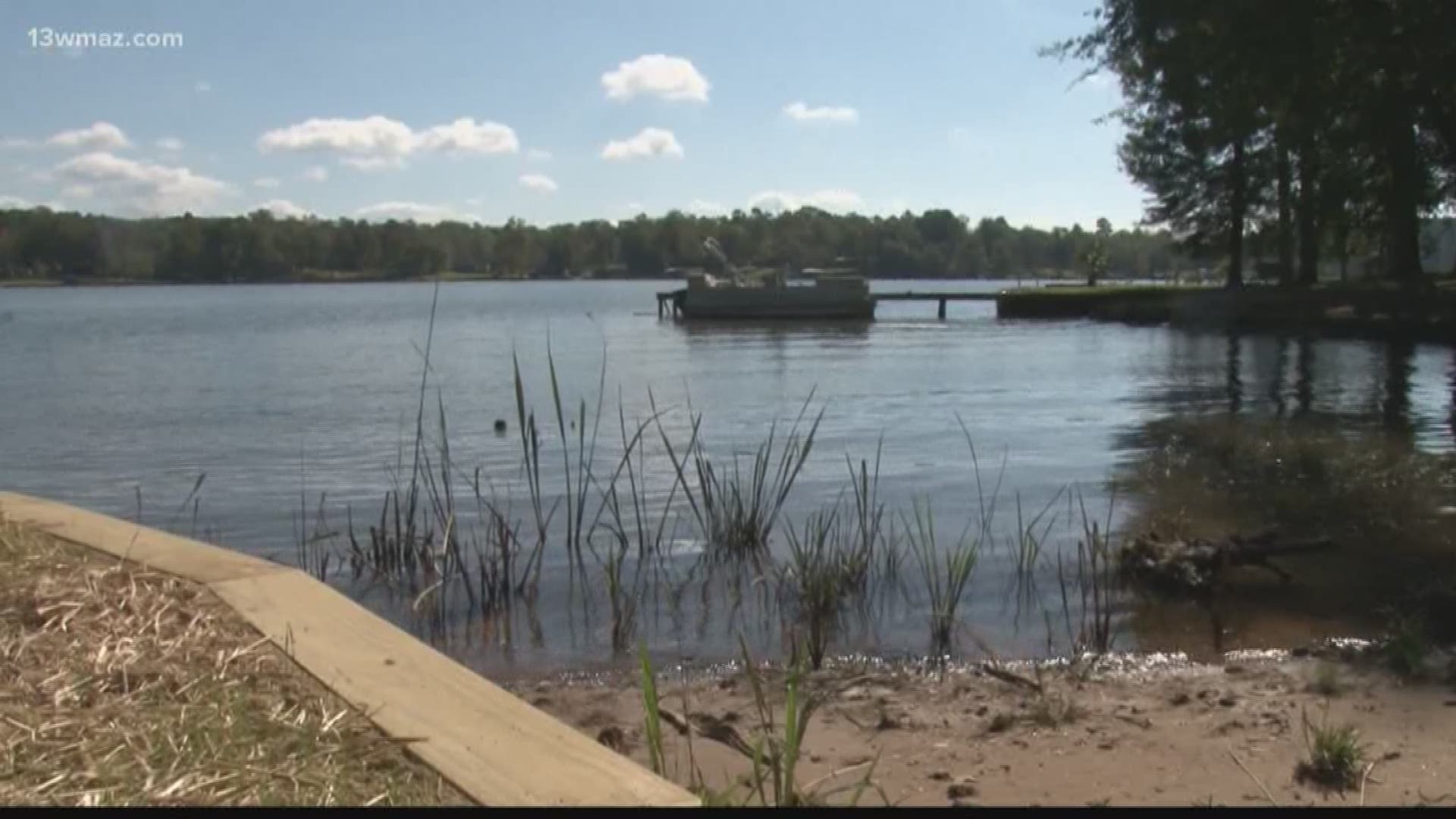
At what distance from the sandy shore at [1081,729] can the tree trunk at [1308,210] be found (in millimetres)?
30272

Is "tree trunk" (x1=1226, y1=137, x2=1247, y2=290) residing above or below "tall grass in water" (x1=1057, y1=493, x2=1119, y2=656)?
above

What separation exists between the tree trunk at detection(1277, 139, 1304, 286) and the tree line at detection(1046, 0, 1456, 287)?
9 cm

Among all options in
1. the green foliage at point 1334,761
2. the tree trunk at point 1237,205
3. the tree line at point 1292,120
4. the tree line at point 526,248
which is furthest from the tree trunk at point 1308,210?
the tree line at point 526,248

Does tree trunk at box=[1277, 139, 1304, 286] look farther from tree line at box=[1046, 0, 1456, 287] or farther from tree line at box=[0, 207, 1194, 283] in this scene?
tree line at box=[0, 207, 1194, 283]

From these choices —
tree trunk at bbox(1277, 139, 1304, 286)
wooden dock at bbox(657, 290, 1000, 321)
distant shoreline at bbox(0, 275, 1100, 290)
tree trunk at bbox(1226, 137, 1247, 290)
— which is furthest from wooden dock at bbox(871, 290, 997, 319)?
distant shoreline at bbox(0, 275, 1100, 290)

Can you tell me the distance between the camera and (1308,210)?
140 ft

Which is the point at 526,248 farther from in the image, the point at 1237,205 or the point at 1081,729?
the point at 1081,729

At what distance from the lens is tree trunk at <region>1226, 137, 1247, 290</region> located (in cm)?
5122

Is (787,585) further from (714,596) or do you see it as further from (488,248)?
(488,248)

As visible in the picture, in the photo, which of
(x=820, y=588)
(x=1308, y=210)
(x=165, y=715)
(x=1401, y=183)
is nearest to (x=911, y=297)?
(x=1308, y=210)

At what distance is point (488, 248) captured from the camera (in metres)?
187

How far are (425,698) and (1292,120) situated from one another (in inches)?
1293

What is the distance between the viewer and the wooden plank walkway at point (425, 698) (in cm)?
281

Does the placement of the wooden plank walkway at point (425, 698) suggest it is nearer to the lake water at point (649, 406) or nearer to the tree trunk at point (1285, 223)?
the lake water at point (649, 406)
